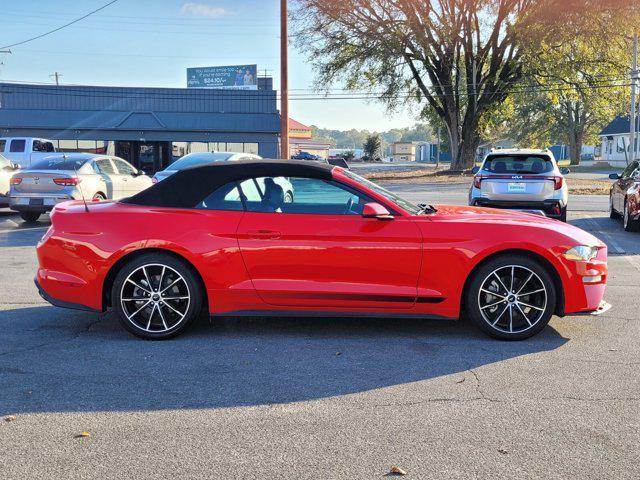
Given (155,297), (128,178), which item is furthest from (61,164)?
(155,297)

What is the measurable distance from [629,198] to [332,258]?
392 inches

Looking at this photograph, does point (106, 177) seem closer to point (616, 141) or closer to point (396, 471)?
point (396, 471)

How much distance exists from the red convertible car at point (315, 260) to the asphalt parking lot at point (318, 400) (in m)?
0.30

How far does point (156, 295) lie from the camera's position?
562 cm

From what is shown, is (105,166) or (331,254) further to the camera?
(105,166)

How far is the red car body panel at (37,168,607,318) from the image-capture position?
550cm

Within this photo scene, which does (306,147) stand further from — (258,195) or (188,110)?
(258,195)

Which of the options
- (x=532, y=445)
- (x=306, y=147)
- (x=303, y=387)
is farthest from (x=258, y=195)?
(x=306, y=147)

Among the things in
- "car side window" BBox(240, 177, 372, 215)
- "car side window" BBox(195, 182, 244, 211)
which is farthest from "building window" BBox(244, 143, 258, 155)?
"car side window" BBox(240, 177, 372, 215)

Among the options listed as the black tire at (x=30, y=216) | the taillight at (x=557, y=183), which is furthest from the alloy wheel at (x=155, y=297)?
the black tire at (x=30, y=216)

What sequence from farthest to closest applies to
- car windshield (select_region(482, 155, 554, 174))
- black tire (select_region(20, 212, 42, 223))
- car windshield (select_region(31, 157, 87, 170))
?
black tire (select_region(20, 212, 42, 223)) < car windshield (select_region(31, 157, 87, 170)) < car windshield (select_region(482, 155, 554, 174))

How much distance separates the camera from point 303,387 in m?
4.52

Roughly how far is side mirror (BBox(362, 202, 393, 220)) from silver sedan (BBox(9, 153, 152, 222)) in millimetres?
9384

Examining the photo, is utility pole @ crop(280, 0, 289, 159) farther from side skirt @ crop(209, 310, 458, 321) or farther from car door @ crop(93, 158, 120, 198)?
side skirt @ crop(209, 310, 458, 321)
